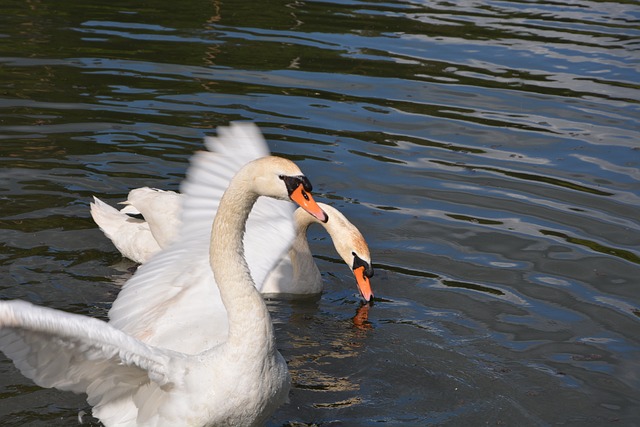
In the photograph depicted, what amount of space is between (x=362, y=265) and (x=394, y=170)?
237 cm

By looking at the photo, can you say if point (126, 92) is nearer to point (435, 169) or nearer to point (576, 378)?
point (435, 169)

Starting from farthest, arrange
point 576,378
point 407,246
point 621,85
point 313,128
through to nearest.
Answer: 1. point 621,85
2. point 313,128
3. point 407,246
4. point 576,378

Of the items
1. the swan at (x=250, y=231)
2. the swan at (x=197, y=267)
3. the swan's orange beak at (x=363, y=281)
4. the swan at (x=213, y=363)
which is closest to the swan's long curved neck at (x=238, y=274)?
the swan at (x=213, y=363)

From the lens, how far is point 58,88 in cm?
1191

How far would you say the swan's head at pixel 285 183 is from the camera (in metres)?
5.23

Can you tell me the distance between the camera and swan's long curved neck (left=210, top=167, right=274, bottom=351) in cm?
538

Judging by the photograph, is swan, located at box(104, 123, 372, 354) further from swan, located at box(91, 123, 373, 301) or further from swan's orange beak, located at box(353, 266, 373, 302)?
swan's orange beak, located at box(353, 266, 373, 302)

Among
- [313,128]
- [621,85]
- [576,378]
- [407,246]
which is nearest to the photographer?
[576,378]

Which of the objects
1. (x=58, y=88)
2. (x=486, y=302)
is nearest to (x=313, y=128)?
(x=58, y=88)

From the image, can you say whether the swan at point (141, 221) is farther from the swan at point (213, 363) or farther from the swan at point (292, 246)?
the swan at point (213, 363)

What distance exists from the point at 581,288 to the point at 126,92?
5924mm

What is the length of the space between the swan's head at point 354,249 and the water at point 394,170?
20 centimetres

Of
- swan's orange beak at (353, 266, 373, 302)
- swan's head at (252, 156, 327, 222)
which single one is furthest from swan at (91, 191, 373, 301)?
swan's head at (252, 156, 327, 222)

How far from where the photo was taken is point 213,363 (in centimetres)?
538
